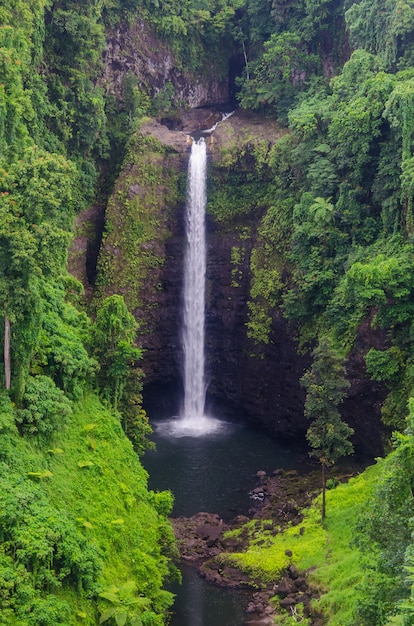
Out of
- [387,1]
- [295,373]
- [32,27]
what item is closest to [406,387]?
[295,373]

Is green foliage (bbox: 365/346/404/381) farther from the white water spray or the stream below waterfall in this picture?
the white water spray

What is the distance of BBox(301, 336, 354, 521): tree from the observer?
25.6 metres

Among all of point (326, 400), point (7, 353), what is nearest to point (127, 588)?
point (7, 353)

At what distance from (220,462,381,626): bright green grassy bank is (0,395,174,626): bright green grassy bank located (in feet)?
13.3

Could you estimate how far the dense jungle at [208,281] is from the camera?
1875 centimetres

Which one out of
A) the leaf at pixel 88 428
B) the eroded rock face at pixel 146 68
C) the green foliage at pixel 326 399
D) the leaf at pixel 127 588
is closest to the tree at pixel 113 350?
the leaf at pixel 88 428

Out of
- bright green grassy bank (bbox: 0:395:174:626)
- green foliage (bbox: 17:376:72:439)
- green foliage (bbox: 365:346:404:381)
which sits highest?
green foliage (bbox: 365:346:404:381)

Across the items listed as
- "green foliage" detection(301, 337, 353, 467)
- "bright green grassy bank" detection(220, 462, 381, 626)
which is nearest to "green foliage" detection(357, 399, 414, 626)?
"bright green grassy bank" detection(220, 462, 381, 626)

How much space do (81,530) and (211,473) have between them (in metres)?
12.9

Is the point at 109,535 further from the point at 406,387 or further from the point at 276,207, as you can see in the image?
the point at 276,207

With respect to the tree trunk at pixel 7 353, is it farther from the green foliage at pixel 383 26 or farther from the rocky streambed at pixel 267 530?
the green foliage at pixel 383 26

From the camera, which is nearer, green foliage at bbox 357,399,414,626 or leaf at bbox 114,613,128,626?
green foliage at bbox 357,399,414,626

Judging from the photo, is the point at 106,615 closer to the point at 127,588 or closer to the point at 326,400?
the point at 127,588

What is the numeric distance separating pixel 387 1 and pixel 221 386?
2015 centimetres
